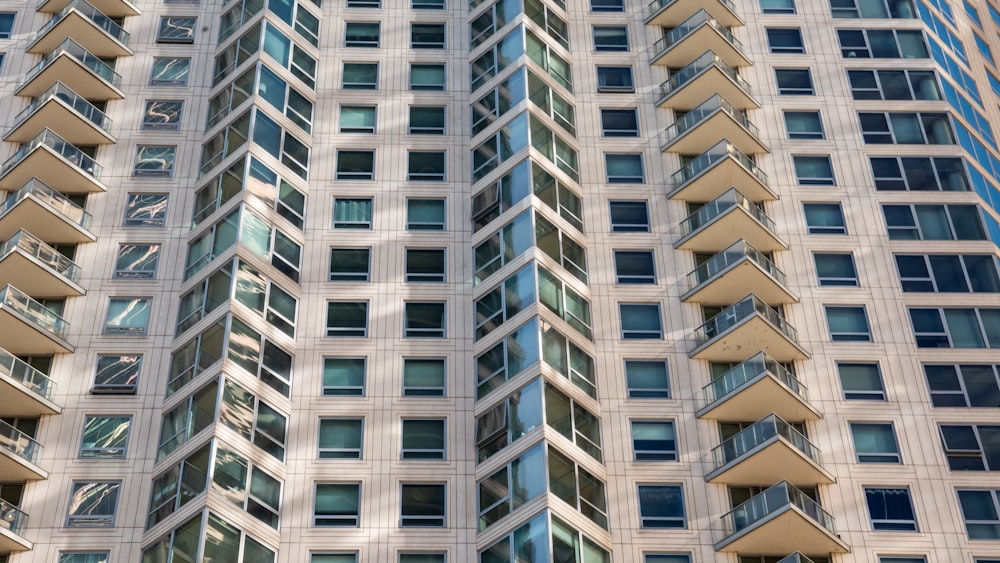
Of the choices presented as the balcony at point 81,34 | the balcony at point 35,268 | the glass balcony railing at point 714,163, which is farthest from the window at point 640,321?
the balcony at point 81,34

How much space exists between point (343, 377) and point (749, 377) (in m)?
14.4

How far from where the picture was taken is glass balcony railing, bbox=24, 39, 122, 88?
58.4 m

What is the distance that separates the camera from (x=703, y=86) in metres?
58.7

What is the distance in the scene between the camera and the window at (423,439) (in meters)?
48.9

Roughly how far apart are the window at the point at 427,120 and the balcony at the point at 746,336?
14.4 metres

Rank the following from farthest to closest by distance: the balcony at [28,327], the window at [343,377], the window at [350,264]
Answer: the window at [350,264]
the window at [343,377]
the balcony at [28,327]

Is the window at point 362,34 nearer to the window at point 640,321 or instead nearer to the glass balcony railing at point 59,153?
the glass balcony railing at point 59,153

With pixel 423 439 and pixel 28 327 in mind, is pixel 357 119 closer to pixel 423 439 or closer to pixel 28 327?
pixel 423 439

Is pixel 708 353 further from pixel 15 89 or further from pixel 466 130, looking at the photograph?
pixel 15 89

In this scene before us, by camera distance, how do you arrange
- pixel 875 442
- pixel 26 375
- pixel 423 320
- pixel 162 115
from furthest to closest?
1. pixel 162 115
2. pixel 423 320
3. pixel 875 442
4. pixel 26 375

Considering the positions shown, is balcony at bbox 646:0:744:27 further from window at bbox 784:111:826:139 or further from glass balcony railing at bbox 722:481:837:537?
glass balcony railing at bbox 722:481:837:537

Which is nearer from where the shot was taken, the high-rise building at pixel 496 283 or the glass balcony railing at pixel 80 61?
the high-rise building at pixel 496 283

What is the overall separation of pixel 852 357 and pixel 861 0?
19.3m

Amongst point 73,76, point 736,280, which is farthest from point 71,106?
point 736,280
